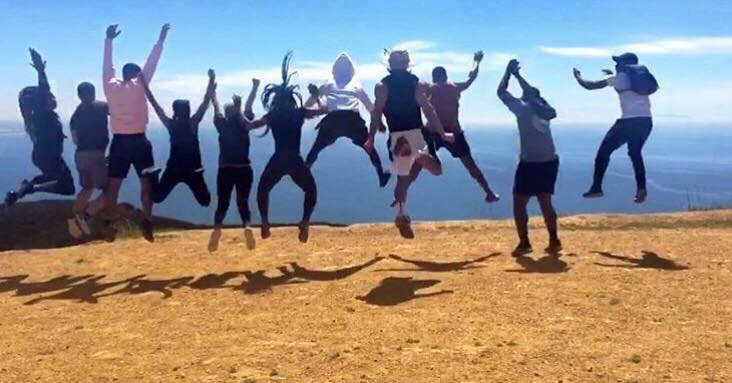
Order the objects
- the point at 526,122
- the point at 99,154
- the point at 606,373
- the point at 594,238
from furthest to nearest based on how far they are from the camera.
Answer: the point at 594,238, the point at 99,154, the point at 526,122, the point at 606,373

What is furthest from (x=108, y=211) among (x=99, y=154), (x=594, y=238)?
(x=594, y=238)

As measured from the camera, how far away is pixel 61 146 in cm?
1177

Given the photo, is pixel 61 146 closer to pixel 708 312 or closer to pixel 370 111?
pixel 370 111

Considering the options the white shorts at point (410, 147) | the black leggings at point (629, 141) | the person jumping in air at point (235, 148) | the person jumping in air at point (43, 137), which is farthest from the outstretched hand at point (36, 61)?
the black leggings at point (629, 141)

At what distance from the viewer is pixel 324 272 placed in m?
10.3

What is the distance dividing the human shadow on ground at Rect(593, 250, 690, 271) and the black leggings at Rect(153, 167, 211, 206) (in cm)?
558

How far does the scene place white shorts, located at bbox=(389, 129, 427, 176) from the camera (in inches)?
406

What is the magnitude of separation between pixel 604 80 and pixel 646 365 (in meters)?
6.06

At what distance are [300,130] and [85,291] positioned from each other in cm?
356

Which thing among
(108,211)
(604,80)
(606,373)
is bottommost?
(606,373)

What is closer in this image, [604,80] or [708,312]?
[708,312]

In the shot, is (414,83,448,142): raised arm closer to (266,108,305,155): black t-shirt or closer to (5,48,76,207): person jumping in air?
(266,108,305,155): black t-shirt

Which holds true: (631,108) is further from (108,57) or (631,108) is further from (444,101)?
(108,57)

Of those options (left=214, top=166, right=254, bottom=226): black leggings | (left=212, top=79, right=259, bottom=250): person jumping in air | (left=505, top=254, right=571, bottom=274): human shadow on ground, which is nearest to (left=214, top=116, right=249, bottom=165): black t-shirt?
(left=212, top=79, right=259, bottom=250): person jumping in air
